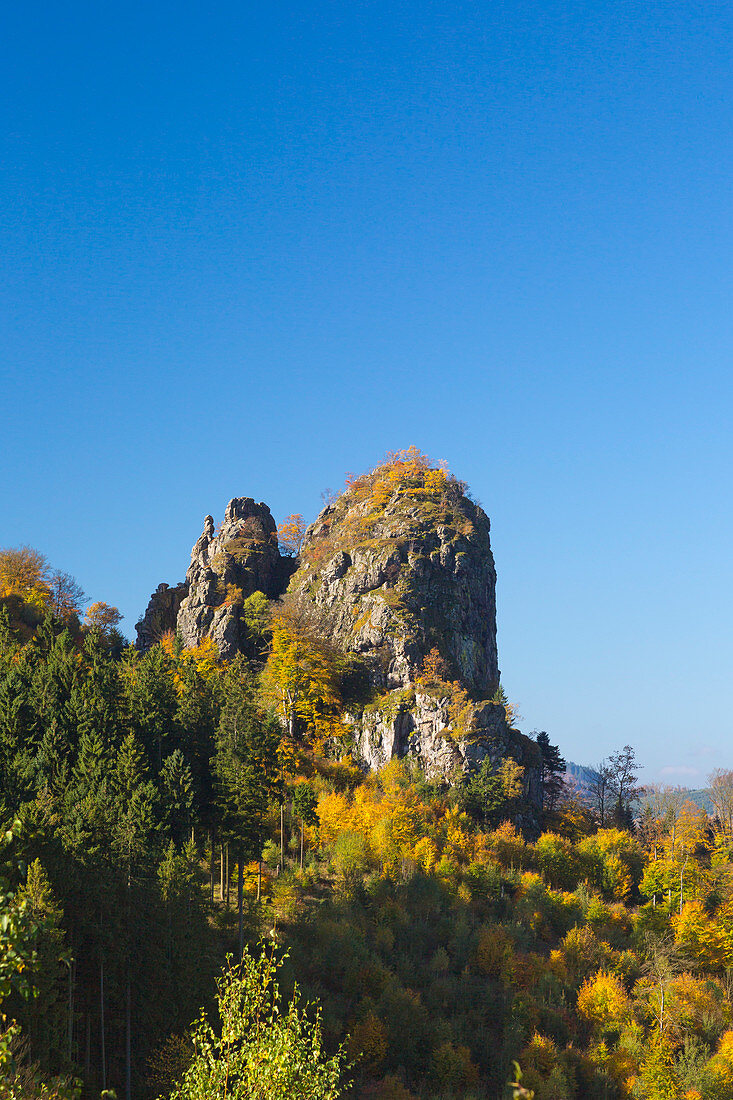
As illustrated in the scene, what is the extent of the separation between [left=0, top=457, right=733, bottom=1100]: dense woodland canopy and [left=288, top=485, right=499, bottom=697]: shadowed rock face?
381 centimetres

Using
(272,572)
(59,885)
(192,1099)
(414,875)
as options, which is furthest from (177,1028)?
(272,572)

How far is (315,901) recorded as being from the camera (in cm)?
6856

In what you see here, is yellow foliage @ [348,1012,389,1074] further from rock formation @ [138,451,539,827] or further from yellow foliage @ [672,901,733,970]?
yellow foliage @ [672,901,733,970]

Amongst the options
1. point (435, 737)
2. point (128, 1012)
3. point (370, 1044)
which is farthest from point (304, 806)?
point (128, 1012)

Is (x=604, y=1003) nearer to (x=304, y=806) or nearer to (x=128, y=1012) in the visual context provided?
(x=304, y=806)

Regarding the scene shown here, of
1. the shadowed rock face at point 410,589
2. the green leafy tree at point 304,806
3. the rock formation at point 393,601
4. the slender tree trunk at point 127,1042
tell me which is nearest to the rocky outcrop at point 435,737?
the rock formation at point 393,601

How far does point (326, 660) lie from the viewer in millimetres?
96188

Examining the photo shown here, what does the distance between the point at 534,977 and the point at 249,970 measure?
177 feet

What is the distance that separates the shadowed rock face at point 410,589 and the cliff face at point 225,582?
21.3 feet

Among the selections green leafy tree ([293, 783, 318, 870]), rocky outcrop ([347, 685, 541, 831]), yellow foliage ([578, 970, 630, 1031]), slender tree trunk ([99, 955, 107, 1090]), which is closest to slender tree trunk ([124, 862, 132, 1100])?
slender tree trunk ([99, 955, 107, 1090])

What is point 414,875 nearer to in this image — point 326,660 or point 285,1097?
point 326,660

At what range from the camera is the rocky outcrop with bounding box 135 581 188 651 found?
4722 inches

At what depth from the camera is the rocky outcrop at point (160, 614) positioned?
393ft

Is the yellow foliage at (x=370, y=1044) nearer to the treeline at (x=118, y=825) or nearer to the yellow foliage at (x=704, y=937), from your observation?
the treeline at (x=118, y=825)
